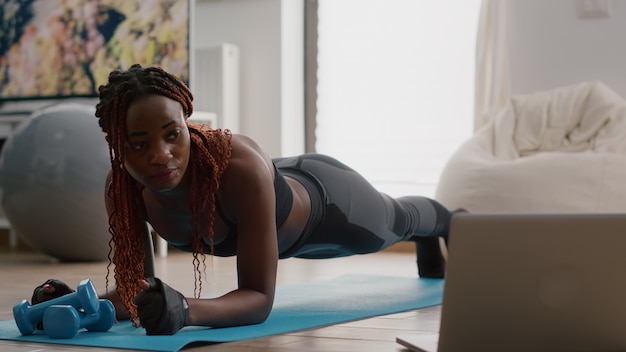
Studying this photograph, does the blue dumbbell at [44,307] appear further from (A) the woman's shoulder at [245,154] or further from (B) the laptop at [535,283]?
(B) the laptop at [535,283]

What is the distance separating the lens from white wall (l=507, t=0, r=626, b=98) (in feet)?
13.6

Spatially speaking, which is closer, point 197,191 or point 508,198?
point 197,191

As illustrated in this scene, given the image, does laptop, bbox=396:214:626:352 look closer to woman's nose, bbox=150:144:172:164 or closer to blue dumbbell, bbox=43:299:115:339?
woman's nose, bbox=150:144:172:164

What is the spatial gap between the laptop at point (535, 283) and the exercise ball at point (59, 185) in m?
2.81

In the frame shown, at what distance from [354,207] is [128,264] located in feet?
2.21

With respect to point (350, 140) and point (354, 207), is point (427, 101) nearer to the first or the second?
point (350, 140)

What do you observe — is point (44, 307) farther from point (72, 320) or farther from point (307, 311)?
point (307, 311)

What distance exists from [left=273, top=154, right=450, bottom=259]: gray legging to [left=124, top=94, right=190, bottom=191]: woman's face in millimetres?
551

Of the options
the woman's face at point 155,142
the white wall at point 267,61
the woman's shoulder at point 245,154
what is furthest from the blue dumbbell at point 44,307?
the white wall at point 267,61

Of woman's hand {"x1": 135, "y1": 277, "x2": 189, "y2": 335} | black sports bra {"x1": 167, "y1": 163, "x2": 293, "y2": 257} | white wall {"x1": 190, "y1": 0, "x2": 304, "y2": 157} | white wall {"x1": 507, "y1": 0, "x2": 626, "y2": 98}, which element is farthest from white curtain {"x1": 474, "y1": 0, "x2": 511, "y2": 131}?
woman's hand {"x1": 135, "y1": 277, "x2": 189, "y2": 335}

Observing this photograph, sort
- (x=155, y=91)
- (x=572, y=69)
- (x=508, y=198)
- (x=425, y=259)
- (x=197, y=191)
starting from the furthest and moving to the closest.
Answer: (x=572, y=69)
(x=508, y=198)
(x=425, y=259)
(x=197, y=191)
(x=155, y=91)

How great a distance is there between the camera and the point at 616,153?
11.9 feet

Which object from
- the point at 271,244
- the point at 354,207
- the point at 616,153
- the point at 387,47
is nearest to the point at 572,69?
the point at 616,153

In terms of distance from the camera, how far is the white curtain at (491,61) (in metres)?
4.27
